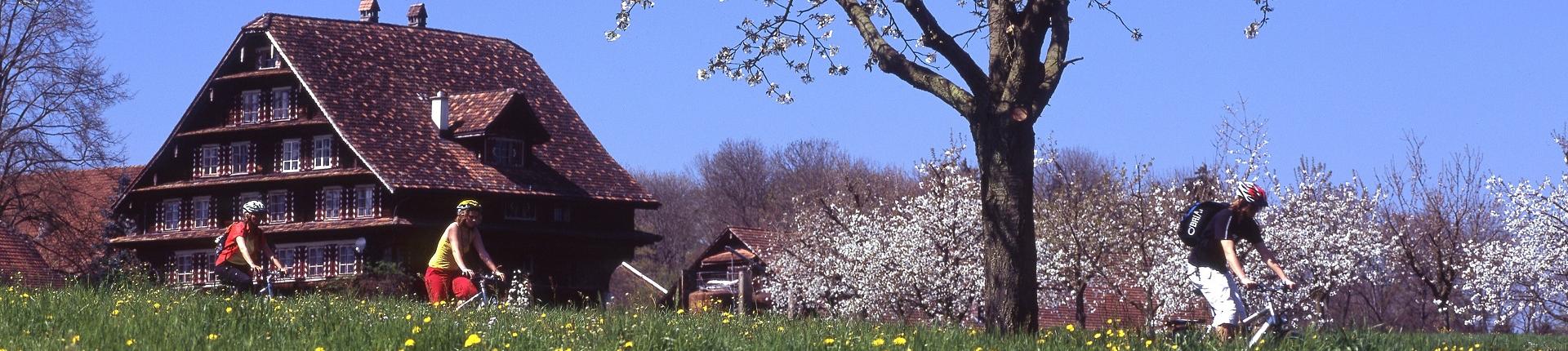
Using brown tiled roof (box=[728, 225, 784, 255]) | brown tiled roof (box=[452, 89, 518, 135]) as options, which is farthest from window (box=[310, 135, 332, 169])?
brown tiled roof (box=[728, 225, 784, 255])

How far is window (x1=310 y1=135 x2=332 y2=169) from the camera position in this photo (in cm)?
4644

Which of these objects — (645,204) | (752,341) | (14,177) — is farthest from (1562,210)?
(14,177)

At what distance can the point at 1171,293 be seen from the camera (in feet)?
111

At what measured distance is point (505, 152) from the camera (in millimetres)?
47312

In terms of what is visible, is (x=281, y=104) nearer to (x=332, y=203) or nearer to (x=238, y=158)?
(x=238, y=158)

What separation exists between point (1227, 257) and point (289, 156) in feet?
129

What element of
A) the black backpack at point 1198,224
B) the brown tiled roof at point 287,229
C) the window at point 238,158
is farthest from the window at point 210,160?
the black backpack at point 1198,224

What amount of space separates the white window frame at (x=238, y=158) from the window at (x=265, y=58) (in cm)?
219

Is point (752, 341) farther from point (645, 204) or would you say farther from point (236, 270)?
point (645, 204)

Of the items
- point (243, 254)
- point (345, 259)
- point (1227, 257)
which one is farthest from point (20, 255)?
point (1227, 257)

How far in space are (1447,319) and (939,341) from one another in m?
35.3

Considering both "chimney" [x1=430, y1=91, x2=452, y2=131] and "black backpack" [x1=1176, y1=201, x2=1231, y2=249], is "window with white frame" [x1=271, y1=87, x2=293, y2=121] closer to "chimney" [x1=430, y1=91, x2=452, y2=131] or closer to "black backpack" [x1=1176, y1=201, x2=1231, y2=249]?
"chimney" [x1=430, y1=91, x2=452, y2=131]

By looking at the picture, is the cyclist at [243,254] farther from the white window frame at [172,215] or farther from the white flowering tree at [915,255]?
the white window frame at [172,215]

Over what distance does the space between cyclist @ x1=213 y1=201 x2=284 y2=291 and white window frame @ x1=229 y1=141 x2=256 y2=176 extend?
33714 millimetres
